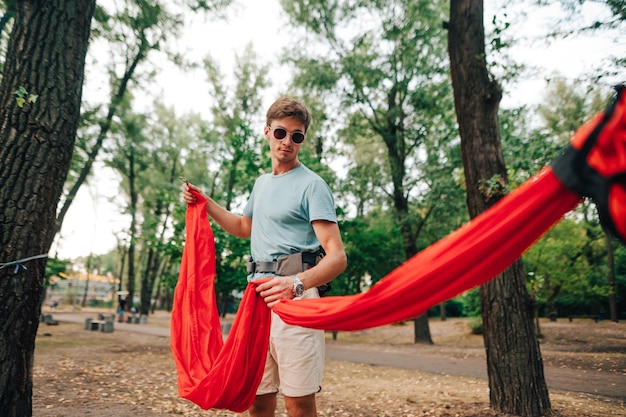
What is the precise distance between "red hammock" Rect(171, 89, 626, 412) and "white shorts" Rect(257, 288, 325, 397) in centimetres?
10

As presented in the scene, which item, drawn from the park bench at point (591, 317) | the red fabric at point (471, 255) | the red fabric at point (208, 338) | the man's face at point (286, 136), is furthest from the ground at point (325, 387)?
the park bench at point (591, 317)

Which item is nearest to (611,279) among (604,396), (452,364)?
(452,364)

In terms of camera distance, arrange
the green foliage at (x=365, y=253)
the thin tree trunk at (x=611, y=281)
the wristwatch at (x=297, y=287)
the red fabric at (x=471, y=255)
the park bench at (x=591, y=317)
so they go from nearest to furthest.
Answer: the red fabric at (x=471, y=255) < the wristwatch at (x=297, y=287) < the green foliage at (x=365, y=253) < the thin tree trunk at (x=611, y=281) < the park bench at (x=591, y=317)

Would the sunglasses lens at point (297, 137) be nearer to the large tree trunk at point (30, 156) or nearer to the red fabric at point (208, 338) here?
the red fabric at point (208, 338)

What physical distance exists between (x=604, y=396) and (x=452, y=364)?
15.8 ft

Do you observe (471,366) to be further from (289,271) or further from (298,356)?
(289,271)

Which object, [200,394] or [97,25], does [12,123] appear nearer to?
[200,394]

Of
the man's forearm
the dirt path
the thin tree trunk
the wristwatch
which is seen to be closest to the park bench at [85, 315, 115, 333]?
the dirt path

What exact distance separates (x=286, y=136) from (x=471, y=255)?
1.34m

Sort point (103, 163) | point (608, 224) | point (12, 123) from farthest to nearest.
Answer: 1. point (103, 163)
2. point (12, 123)
3. point (608, 224)

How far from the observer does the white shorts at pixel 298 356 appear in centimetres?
236

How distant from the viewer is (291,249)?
248 centimetres

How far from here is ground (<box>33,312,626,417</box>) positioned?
574 centimetres

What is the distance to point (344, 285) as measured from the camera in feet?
53.3
